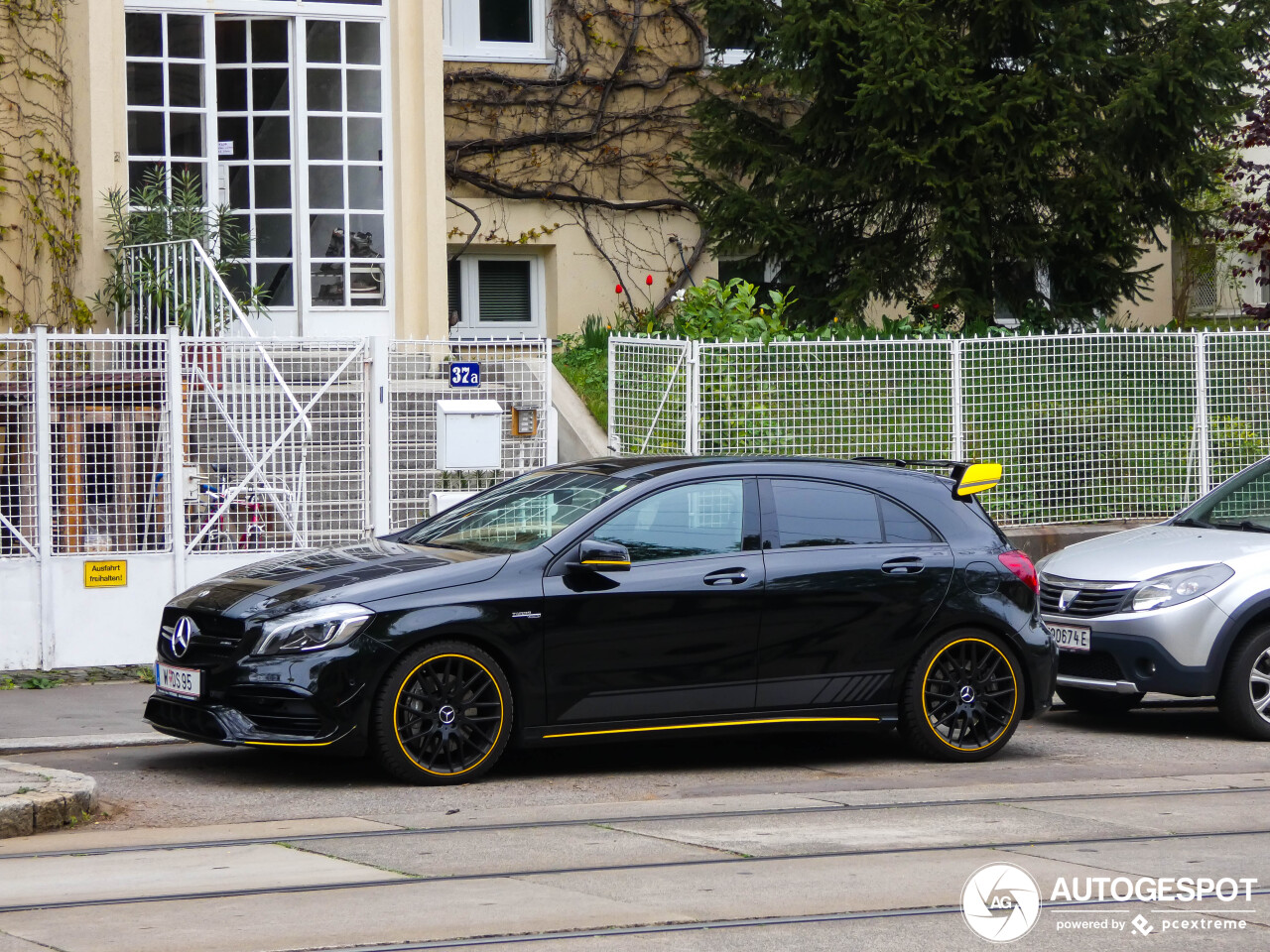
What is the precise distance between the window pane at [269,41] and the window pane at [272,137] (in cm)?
55

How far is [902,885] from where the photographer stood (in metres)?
6.62

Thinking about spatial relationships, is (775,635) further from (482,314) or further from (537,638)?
(482,314)

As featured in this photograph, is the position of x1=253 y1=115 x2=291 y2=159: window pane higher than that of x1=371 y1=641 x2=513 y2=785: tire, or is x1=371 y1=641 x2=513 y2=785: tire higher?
x1=253 y1=115 x2=291 y2=159: window pane

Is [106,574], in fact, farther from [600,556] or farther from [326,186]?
[326,186]

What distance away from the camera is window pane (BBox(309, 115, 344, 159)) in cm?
1677

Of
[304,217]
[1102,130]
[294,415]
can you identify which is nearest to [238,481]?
[294,415]

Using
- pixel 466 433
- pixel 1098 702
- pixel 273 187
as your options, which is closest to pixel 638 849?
pixel 1098 702

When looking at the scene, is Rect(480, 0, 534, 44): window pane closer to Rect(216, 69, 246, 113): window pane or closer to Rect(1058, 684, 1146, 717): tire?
Rect(216, 69, 246, 113): window pane

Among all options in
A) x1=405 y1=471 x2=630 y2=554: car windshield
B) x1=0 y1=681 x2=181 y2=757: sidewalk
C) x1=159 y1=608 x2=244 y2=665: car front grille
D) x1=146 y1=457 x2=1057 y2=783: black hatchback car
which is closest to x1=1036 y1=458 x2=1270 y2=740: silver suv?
x1=146 y1=457 x2=1057 y2=783: black hatchback car

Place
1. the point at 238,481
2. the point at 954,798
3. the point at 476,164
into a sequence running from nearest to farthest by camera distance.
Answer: the point at 954,798
the point at 238,481
the point at 476,164

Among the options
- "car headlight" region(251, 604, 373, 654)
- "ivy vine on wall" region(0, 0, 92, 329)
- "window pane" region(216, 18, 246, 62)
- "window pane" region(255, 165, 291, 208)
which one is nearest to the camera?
Result: "car headlight" region(251, 604, 373, 654)

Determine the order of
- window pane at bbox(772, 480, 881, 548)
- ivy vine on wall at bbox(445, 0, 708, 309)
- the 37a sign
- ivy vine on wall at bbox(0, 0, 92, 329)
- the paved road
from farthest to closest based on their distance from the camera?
ivy vine on wall at bbox(445, 0, 708, 309), ivy vine on wall at bbox(0, 0, 92, 329), the 37a sign, window pane at bbox(772, 480, 881, 548), the paved road

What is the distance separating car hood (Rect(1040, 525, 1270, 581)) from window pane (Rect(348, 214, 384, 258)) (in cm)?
798

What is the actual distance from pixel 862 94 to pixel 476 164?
651 centimetres
